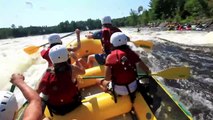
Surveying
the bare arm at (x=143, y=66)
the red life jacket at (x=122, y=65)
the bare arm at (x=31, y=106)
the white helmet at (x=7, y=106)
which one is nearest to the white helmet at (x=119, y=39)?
the red life jacket at (x=122, y=65)

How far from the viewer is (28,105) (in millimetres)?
1773

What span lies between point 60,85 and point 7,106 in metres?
1.49

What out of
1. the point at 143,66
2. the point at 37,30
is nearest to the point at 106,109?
the point at 143,66

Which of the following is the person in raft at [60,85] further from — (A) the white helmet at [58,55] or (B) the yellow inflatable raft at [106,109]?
(B) the yellow inflatable raft at [106,109]

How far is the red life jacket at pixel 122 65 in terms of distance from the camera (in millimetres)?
3727

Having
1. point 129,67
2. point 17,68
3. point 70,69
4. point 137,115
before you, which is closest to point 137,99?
point 137,115

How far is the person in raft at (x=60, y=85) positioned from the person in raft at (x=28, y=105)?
4.49ft

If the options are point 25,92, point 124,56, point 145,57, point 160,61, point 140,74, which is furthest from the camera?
point 145,57

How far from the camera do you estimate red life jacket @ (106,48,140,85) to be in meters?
3.73

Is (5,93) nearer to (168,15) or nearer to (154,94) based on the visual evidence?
(154,94)

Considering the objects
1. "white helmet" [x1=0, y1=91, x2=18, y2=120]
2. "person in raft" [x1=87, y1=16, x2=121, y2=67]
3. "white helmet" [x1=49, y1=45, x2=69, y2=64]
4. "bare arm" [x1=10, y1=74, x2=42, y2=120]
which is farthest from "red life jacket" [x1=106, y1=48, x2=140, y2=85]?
"person in raft" [x1=87, y1=16, x2=121, y2=67]

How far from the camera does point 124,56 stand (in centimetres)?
372

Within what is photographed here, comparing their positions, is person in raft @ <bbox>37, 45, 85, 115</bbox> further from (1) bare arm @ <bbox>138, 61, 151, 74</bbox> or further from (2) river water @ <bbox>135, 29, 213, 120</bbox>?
(2) river water @ <bbox>135, 29, 213, 120</bbox>

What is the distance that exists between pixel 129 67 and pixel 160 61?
20.2 ft
